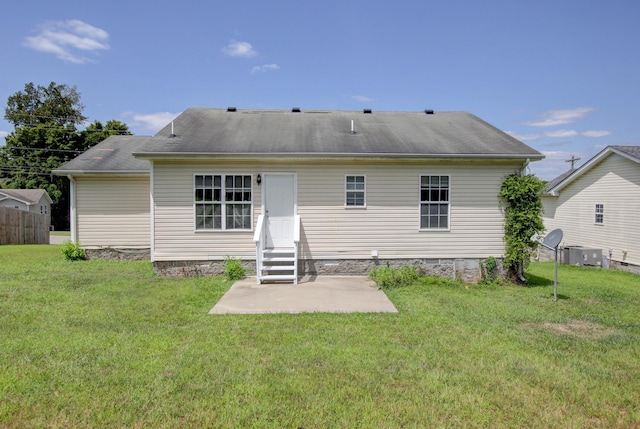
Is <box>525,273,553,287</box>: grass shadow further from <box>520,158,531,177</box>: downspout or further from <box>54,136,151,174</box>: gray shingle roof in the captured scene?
<box>54,136,151,174</box>: gray shingle roof

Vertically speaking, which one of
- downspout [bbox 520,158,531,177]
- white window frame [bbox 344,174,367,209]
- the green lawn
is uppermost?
downspout [bbox 520,158,531,177]

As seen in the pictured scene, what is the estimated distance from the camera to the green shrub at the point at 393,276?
8.55 metres

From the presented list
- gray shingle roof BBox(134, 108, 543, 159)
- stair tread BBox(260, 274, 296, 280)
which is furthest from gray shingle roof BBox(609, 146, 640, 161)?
stair tread BBox(260, 274, 296, 280)

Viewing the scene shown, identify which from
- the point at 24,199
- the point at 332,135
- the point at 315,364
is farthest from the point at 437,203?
the point at 24,199

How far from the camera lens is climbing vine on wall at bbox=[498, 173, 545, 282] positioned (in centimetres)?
917

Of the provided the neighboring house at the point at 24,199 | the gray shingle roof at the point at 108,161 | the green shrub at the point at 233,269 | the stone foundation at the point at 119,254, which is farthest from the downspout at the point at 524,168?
the neighboring house at the point at 24,199

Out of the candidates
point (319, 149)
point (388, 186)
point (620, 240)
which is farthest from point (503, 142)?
point (620, 240)

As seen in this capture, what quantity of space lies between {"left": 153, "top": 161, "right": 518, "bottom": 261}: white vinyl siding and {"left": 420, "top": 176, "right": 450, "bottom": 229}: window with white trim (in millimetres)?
148

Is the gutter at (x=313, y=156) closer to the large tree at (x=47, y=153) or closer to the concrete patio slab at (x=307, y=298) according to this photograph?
the concrete patio slab at (x=307, y=298)

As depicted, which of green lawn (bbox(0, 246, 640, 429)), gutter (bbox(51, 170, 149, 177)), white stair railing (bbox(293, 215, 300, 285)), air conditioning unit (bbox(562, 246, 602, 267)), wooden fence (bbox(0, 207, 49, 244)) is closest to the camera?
green lawn (bbox(0, 246, 640, 429))

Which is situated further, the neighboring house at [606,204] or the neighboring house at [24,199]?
the neighboring house at [24,199]

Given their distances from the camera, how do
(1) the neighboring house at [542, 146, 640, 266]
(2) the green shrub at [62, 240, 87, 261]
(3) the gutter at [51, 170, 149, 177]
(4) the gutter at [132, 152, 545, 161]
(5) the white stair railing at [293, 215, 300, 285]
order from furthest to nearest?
(1) the neighboring house at [542, 146, 640, 266]
(2) the green shrub at [62, 240, 87, 261]
(3) the gutter at [51, 170, 149, 177]
(4) the gutter at [132, 152, 545, 161]
(5) the white stair railing at [293, 215, 300, 285]

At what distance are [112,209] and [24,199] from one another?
87.9ft

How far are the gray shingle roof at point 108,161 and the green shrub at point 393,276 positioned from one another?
7.93 metres
